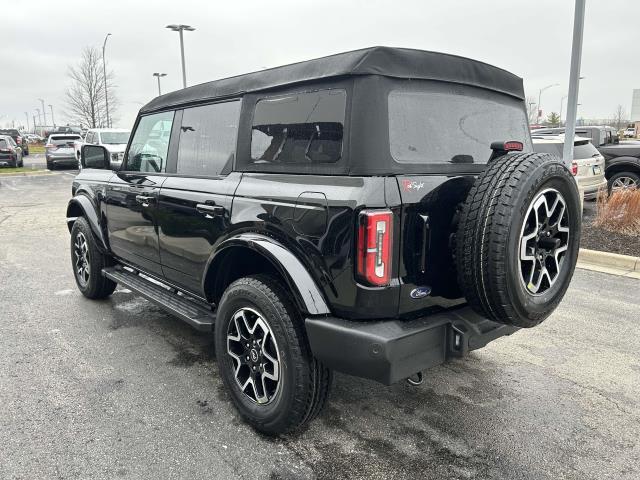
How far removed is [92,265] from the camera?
5.04 metres

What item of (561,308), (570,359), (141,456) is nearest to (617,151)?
(561,308)

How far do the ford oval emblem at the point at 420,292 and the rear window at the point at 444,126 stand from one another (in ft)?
2.06

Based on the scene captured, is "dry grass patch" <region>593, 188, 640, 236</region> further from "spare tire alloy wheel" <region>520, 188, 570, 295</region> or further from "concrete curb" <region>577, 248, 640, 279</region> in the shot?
"spare tire alloy wheel" <region>520, 188, 570, 295</region>

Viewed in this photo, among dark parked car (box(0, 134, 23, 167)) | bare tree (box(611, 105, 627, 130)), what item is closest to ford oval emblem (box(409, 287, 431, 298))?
dark parked car (box(0, 134, 23, 167))

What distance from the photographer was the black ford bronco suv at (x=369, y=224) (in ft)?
7.77

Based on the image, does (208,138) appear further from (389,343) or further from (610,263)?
(610,263)

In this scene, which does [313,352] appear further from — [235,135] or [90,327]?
[90,327]

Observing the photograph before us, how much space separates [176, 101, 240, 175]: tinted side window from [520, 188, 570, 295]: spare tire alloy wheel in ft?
5.85

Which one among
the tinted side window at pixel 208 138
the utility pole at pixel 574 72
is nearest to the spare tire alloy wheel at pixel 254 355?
the tinted side window at pixel 208 138

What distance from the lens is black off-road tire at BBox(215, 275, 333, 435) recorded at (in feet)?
8.53

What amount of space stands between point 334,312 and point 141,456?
126 centimetres

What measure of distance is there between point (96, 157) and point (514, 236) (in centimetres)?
391

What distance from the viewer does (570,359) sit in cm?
386

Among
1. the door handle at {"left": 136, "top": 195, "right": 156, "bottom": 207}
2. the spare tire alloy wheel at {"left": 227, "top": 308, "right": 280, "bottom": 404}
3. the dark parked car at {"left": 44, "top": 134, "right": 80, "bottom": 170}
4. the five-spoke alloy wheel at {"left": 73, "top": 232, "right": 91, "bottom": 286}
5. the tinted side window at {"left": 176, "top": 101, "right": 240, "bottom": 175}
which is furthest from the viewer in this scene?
the dark parked car at {"left": 44, "top": 134, "right": 80, "bottom": 170}
